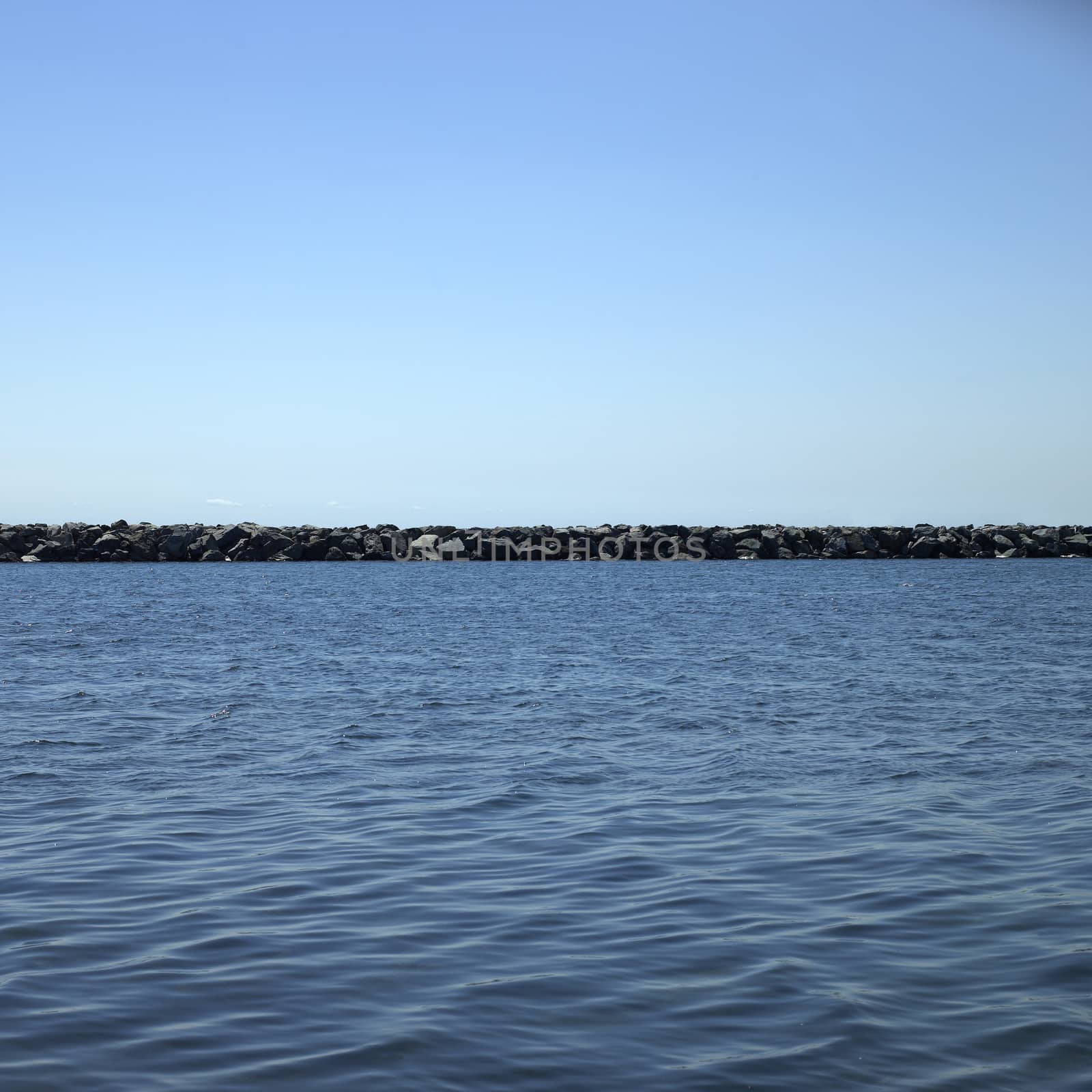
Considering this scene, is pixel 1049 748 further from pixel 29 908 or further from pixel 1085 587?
pixel 1085 587

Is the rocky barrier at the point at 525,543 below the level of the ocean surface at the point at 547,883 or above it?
above

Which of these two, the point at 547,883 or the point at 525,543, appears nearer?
the point at 547,883

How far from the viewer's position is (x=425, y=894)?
30.5 ft

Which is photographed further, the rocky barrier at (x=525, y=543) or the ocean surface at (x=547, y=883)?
the rocky barrier at (x=525, y=543)

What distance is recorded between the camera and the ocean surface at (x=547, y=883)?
6.36 meters

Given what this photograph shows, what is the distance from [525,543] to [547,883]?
11174 cm

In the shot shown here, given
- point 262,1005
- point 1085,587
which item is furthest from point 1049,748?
point 1085,587

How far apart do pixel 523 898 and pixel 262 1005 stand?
2.75m

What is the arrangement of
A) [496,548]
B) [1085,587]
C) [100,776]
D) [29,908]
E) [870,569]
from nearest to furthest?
[29,908], [100,776], [1085,587], [870,569], [496,548]

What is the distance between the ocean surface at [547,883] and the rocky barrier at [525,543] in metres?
88.3

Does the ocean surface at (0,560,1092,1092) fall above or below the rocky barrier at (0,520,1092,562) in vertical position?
below

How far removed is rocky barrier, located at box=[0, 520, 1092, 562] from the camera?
111 metres

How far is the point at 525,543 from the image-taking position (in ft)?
398

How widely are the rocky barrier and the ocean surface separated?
88302mm
